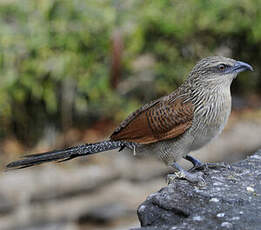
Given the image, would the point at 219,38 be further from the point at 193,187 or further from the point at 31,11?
the point at 193,187

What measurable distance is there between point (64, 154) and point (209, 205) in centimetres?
100

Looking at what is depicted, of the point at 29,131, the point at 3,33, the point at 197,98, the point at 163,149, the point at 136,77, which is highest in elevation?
the point at 3,33

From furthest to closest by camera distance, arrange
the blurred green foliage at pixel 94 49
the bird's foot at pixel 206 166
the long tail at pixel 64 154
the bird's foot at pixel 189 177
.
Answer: the blurred green foliage at pixel 94 49
the bird's foot at pixel 206 166
the long tail at pixel 64 154
the bird's foot at pixel 189 177

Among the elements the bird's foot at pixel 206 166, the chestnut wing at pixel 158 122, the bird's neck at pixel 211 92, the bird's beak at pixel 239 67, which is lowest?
the bird's foot at pixel 206 166

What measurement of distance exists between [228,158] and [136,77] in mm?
1318

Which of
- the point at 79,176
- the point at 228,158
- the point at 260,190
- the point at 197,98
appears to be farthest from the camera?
the point at 228,158

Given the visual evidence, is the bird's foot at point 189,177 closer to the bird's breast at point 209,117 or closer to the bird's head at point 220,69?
the bird's breast at point 209,117

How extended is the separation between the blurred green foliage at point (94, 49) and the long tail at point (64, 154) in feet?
7.56

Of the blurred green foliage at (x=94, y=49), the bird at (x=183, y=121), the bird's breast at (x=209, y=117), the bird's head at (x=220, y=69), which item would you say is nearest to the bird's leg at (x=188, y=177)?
the bird at (x=183, y=121)

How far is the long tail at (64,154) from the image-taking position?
9.73 ft

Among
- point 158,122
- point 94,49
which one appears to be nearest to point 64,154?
point 158,122

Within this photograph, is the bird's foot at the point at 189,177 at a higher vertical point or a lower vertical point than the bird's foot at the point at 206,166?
lower

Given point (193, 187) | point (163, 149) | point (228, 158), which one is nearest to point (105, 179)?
point (228, 158)

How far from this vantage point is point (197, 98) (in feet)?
10.4
